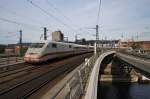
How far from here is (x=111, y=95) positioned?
34625mm

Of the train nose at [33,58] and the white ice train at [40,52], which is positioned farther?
the white ice train at [40,52]

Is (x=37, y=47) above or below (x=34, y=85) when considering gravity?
above

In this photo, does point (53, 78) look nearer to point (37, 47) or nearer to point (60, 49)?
point (37, 47)

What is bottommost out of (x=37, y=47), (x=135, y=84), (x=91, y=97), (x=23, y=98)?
(x=135, y=84)

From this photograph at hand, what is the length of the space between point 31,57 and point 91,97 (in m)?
18.8

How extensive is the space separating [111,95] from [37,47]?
1528 centimetres

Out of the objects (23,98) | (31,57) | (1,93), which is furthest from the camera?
(31,57)

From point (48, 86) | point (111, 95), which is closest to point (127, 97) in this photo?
point (111, 95)

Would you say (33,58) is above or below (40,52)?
below

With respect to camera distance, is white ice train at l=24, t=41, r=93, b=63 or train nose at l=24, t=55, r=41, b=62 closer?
train nose at l=24, t=55, r=41, b=62

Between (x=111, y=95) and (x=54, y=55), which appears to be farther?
(x=111, y=95)

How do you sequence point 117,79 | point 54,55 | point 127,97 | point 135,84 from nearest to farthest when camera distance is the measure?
point 54,55
point 127,97
point 135,84
point 117,79

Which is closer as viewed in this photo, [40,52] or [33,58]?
[33,58]

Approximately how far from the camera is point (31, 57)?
26.2 meters
